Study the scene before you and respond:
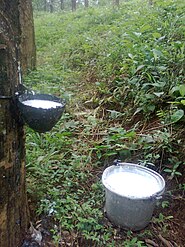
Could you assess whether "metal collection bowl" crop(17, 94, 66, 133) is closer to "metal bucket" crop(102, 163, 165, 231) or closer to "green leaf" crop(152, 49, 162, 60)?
"metal bucket" crop(102, 163, 165, 231)

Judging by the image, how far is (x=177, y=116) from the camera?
6.80 feet

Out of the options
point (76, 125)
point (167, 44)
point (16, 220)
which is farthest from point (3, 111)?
point (167, 44)

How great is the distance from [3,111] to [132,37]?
2.68 metres

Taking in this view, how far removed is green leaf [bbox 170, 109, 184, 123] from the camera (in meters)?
2.06

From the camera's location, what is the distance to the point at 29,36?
4.29 m

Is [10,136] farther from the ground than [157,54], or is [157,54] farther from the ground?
[157,54]

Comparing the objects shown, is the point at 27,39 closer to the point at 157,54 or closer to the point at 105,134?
the point at 157,54

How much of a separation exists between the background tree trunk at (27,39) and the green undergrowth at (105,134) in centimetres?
48

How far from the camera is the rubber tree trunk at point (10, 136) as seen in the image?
1.13m

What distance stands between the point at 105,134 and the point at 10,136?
1186 mm

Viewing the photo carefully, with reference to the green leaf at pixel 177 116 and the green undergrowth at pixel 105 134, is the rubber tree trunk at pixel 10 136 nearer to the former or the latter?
the green undergrowth at pixel 105 134

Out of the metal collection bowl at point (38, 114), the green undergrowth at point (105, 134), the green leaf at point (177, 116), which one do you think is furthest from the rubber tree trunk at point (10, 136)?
the green leaf at point (177, 116)

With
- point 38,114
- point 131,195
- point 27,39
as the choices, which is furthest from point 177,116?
point 27,39

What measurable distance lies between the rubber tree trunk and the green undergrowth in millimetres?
315
